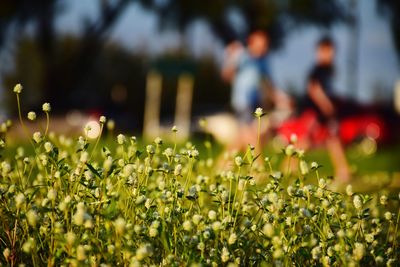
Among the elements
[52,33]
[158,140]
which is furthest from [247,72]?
[52,33]

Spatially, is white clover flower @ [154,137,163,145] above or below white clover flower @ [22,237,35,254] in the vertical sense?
above

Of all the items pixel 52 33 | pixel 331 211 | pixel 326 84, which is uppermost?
pixel 52 33

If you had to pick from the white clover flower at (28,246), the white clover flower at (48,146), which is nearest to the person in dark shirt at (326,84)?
the white clover flower at (48,146)

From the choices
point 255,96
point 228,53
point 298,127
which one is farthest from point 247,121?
point 298,127

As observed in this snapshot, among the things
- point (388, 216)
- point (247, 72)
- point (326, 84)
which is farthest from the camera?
point (326, 84)

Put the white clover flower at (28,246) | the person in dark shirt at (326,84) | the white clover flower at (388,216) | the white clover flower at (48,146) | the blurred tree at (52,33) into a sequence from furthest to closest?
the blurred tree at (52,33) → the person in dark shirt at (326,84) → the white clover flower at (388,216) → the white clover flower at (48,146) → the white clover flower at (28,246)

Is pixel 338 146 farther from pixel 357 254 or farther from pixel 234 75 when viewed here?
pixel 357 254


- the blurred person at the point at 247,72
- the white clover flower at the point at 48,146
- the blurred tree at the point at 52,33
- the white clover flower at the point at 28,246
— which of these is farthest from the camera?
the blurred tree at the point at 52,33

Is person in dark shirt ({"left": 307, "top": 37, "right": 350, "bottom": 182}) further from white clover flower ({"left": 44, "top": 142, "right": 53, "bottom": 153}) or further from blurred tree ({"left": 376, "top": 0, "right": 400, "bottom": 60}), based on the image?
blurred tree ({"left": 376, "top": 0, "right": 400, "bottom": 60})

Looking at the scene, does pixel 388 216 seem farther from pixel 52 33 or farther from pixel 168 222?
pixel 52 33

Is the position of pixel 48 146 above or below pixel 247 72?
below

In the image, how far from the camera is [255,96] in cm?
914

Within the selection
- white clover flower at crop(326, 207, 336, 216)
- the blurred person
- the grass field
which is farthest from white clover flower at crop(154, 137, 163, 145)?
the blurred person

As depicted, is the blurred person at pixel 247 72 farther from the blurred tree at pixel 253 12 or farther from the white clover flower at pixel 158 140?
the blurred tree at pixel 253 12
